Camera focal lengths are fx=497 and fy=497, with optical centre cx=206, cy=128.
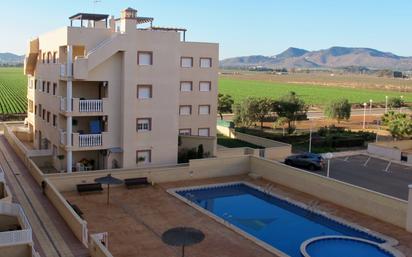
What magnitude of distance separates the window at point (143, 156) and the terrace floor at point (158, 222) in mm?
2856

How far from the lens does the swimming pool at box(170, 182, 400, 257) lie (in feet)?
78.2

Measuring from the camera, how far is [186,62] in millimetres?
41438

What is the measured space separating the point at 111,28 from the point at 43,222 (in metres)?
14.7

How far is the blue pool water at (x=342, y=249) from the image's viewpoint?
2170 centimetres

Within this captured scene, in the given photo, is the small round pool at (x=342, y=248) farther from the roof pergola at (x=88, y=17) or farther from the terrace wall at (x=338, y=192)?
the roof pergola at (x=88, y=17)

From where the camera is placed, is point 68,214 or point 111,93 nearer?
point 68,214

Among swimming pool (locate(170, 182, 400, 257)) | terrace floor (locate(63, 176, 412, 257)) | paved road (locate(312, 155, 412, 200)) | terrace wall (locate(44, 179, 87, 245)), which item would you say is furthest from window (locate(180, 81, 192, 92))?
terrace wall (locate(44, 179, 87, 245))

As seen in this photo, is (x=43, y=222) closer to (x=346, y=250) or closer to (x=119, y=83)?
(x=119, y=83)

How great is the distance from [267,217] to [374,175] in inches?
504

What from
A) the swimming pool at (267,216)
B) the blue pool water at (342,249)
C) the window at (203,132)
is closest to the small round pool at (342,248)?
the blue pool water at (342,249)

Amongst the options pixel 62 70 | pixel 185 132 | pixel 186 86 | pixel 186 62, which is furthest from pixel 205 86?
pixel 62 70

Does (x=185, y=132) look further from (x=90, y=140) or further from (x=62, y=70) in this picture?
(x=62, y=70)

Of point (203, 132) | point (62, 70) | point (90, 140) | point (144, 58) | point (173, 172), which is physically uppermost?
point (144, 58)

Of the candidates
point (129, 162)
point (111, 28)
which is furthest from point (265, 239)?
point (111, 28)
